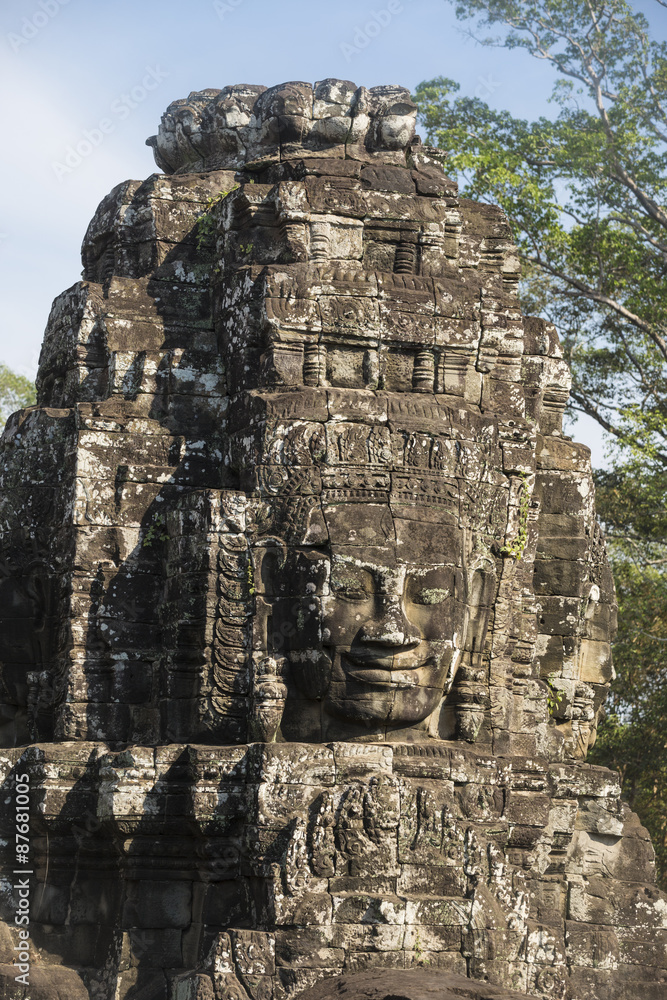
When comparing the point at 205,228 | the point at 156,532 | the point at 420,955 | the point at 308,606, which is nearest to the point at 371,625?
the point at 308,606

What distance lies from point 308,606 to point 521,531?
222 cm

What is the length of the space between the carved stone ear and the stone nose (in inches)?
29.7

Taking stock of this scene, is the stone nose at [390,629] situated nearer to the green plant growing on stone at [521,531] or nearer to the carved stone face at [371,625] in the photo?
the carved stone face at [371,625]

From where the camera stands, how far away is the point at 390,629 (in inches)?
377

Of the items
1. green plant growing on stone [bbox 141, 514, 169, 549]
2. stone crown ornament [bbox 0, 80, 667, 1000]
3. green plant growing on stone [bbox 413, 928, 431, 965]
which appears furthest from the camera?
green plant growing on stone [bbox 141, 514, 169, 549]

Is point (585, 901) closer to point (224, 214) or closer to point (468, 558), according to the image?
point (468, 558)

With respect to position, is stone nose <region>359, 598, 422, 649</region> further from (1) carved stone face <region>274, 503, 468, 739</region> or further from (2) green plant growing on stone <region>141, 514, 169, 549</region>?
(2) green plant growing on stone <region>141, 514, 169, 549</region>

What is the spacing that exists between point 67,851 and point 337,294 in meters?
4.55

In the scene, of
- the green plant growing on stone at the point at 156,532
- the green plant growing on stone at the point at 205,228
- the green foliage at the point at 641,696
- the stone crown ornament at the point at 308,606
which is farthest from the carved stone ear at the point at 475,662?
the green foliage at the point at 641,696

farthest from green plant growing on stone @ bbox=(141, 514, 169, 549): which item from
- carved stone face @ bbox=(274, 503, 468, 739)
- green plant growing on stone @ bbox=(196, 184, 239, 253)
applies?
green plant growing on stone @ bbox=(196, 184, 239, 253)

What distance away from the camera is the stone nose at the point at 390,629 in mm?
9555

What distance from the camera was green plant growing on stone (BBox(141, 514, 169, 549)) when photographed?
10617 mm

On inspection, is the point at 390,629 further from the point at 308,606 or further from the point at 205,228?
the point at 205,228

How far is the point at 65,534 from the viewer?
424 inches
